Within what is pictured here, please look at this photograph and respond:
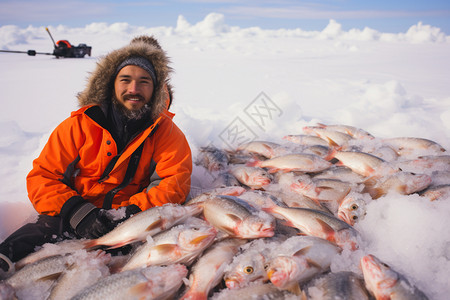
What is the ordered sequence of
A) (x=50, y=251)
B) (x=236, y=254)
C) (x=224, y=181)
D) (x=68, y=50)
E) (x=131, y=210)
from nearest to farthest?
(x=236, y=254) < (x=50, y=251) < (x=131, y=210) < (x=224, y=181) < (x=68, y=50)

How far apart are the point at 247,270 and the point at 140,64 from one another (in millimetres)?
2016

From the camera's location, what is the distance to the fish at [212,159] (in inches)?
124

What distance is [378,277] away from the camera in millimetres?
1298

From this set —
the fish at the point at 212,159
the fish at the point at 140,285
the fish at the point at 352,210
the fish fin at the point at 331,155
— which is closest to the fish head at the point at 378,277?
the fish at the point at 352,210

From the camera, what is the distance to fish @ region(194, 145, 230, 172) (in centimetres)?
315

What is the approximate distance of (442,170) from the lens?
259 cm

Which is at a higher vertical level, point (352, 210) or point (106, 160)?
point (106, 160)

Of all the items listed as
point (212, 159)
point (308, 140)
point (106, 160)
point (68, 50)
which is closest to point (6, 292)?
point (106, 160)

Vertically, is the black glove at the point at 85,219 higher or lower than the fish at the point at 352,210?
lower

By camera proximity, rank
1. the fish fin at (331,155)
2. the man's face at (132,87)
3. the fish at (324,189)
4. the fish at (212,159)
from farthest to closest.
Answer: the fish at (212,159) < the fish fin at (331,155) < the man's face at (132,87) < the fish at (324,189)

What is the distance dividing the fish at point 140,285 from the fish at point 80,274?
0.22m

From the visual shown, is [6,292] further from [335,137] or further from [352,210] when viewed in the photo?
[335,137]

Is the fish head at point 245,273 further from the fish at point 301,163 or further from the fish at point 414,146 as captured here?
the fish at point 414,146

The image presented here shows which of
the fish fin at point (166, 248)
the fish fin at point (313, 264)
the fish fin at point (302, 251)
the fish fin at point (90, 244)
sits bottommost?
the fish fin at point (90, 244)
